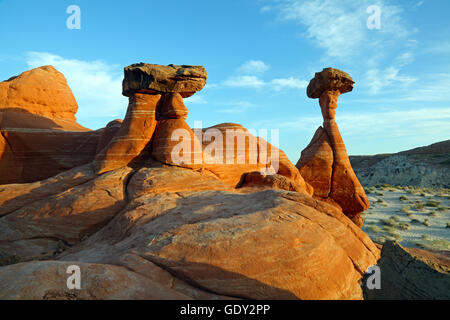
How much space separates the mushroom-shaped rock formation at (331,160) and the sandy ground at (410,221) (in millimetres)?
3176

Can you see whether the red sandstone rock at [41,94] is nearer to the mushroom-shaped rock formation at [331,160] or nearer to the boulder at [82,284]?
the boulder at [82,284]

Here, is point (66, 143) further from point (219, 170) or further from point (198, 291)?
point (198, 291)

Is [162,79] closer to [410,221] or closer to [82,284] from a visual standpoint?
[82,284]

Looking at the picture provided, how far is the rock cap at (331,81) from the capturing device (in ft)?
55.9

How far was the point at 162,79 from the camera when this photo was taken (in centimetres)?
1130

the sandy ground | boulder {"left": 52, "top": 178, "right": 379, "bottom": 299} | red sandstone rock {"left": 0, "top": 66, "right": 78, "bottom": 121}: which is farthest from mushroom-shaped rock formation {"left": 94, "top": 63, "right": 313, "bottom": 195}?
the sandy ground

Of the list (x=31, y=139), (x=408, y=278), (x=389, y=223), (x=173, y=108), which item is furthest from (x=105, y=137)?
(x=389, y=223)

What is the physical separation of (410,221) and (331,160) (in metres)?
11.2

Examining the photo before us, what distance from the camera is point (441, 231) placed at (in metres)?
18.8

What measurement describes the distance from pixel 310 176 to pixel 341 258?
1298 cm

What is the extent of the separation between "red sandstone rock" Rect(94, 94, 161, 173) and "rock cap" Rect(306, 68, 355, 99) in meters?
11.4

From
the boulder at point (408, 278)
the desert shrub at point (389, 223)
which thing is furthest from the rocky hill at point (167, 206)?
the desert shrub at point (389, 223)
